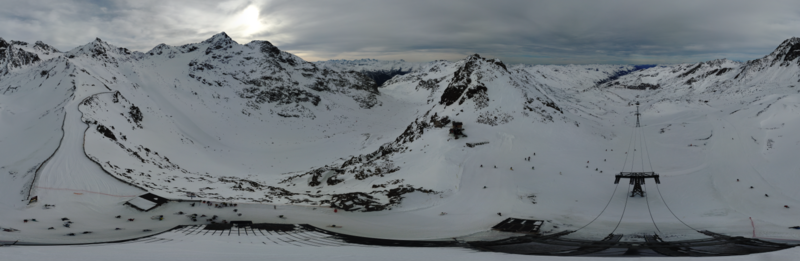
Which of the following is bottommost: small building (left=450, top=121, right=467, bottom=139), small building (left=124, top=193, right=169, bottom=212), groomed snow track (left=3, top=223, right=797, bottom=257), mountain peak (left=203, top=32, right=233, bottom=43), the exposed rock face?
groomed snow track (left=3, top=223, right=797, bottom=257)

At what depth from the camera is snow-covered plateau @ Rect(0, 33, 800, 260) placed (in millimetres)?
30500

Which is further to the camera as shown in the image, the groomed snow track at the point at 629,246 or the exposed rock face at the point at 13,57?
the exposed rock face at the point at 13,57

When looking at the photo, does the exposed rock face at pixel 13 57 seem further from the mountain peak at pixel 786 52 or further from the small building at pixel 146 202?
the mountain peak at pixel 786 52

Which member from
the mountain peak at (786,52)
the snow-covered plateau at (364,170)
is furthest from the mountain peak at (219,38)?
the mountain peak at (786,52)

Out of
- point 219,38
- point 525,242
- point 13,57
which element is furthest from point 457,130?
point 219,38

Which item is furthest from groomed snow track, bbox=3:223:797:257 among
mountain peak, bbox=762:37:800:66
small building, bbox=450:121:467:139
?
mountain peak, bbox=762:37:800:66

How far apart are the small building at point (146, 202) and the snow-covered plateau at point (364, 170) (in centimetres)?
74

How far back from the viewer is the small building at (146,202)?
34.1 meters

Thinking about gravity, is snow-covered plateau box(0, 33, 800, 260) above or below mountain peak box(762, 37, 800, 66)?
below

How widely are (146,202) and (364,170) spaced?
28491mm

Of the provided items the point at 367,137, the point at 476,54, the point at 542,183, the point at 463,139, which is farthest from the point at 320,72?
the point at 542,183

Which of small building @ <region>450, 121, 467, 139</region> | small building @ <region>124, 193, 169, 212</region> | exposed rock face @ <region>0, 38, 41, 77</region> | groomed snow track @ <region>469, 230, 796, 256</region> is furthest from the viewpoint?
exposed rock face @ <region>0, 38, 41, 77</region>

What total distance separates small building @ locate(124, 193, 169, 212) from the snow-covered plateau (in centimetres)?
74

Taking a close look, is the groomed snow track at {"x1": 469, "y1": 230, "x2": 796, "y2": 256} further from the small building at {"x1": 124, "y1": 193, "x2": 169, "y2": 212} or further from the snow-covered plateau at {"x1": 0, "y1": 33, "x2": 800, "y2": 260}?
the small building at {"x1": 124, "y1": 193, "x2": 169, "y2": 212}
